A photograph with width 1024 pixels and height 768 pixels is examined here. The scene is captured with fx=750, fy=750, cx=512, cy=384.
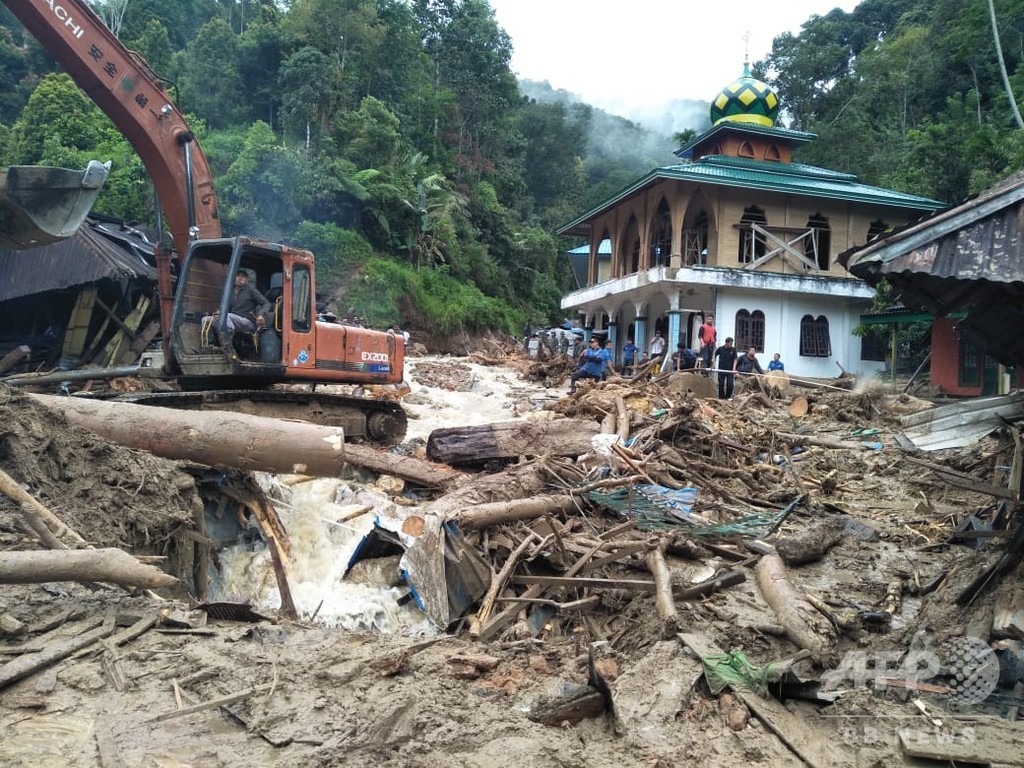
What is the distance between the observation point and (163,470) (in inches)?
247

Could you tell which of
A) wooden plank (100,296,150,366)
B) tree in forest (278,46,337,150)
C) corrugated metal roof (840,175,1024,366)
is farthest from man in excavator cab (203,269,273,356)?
tree in forest (278,46,337,150)

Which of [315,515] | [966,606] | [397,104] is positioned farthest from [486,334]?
[966,606]

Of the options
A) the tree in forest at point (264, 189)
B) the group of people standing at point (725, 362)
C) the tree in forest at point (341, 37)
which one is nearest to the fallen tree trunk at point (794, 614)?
the group of people standing at point (725, 362)

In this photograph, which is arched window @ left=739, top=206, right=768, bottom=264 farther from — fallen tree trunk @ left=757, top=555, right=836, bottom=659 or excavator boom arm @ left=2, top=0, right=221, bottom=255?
fallen tree trunk @ left=757, top=555, right=836, bottom=659

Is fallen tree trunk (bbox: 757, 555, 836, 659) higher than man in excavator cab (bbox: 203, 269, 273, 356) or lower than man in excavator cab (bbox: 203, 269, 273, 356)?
lower

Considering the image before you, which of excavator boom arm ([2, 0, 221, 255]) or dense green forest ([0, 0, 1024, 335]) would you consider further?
dense green forest ([0, 0, 1024, 335])

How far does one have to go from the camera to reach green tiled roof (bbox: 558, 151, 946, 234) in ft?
76.7

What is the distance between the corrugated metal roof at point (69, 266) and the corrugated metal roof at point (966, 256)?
14.1 metres

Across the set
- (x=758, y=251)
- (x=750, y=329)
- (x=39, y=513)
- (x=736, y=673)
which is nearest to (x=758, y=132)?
(x=758, y=251)

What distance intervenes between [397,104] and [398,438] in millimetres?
32654

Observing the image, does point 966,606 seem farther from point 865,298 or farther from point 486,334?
point 486,334

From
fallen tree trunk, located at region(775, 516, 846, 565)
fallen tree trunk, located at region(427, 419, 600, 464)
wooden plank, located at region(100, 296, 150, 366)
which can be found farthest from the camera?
wooden plank, located at region(100, 296, 150, 366)

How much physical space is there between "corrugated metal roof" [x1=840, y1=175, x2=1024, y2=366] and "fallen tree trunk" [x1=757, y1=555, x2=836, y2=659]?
8.29 feet

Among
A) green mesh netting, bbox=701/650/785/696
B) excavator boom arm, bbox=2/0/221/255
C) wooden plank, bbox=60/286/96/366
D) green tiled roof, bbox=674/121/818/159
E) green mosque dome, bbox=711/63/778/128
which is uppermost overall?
green mosque dome, bbox=711/63/778/128
